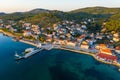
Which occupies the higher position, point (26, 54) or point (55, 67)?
point (26, 54)

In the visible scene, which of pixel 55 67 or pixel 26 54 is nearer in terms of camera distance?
pixel 55 67

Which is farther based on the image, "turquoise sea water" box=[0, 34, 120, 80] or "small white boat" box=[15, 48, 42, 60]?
"small white boat" box=[15, 48, 42, 60]

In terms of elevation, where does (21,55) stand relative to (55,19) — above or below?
below

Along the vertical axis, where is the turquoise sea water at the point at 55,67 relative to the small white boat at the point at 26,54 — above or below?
below

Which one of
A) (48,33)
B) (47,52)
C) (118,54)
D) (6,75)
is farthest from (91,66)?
(48,33)

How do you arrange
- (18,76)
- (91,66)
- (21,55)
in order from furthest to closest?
(21,55) < (91,66) < (18,76)

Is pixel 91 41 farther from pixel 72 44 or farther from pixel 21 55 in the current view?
pixel 21 55

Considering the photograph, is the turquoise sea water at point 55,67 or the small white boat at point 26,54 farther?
the small white boat at point 26,54

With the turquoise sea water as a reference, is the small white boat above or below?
above
